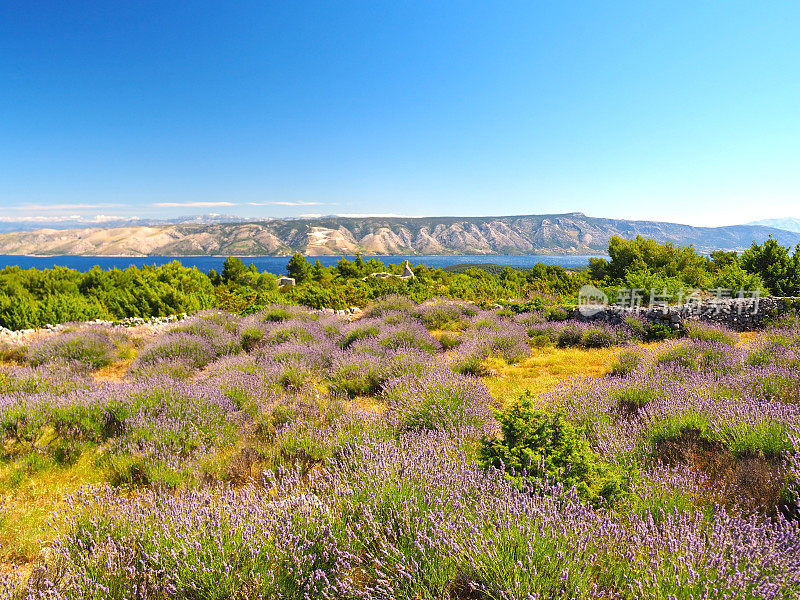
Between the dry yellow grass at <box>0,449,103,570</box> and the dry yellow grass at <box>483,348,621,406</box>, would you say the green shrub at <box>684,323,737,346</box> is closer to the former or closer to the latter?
the dry yellow grass at <box>483,348,621,406</box>

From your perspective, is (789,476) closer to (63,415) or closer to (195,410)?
(195,410)

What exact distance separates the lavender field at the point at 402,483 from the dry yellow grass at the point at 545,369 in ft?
1.46

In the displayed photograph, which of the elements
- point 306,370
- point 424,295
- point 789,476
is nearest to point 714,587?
point 789,476

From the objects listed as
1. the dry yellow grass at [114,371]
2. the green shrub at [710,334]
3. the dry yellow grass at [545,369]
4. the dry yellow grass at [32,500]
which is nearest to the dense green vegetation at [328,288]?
the green shrub at [710,334]

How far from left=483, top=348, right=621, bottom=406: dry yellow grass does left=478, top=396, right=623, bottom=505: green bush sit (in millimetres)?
2013

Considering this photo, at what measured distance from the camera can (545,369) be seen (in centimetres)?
673

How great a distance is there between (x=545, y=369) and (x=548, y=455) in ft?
14.5

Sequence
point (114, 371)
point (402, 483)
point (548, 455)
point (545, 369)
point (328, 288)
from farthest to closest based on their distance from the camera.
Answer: point (328, 288), point (114, 371), point (545, 369), point (548, 455), point (402, 483)

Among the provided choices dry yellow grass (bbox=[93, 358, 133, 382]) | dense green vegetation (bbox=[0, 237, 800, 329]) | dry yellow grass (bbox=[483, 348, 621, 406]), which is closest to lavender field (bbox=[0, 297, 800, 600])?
dry yellow grass (bbox=[483, 348, 621, 406])

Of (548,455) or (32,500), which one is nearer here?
(548,455)

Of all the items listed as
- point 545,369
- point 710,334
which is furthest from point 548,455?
point 710,334

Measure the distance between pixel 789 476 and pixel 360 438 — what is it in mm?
3014

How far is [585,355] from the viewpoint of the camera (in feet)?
24.6

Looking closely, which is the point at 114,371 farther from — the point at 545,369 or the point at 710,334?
the point at 710,334
